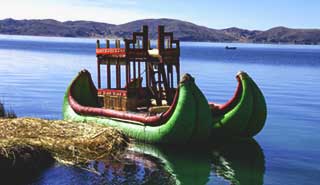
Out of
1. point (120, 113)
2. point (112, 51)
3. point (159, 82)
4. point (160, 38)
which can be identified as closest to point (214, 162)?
point (120, 113)

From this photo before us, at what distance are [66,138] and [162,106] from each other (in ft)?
19.5

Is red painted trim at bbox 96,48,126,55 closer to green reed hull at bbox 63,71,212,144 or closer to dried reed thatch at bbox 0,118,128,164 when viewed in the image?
green reed hull at bbox 63,71,212,144

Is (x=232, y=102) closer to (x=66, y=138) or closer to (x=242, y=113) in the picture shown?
(x=242, y=113)

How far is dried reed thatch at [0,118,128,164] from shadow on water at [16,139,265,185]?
1.89 feet

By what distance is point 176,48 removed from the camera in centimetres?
2612

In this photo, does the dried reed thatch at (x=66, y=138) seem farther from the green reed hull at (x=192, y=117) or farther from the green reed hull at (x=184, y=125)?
the green reed hull at (x=192, y=117)

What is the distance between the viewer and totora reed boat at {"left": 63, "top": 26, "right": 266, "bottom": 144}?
71.3 feet

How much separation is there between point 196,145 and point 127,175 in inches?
189

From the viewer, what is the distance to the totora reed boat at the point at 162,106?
21734mm

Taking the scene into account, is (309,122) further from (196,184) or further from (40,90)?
(40,90)

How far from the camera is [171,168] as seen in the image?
2034 centimetres

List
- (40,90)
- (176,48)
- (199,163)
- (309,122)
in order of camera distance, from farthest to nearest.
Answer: (40,90) < (309,122) < (176,48) < (199,163)

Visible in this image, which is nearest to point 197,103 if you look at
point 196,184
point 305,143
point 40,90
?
point 196,184

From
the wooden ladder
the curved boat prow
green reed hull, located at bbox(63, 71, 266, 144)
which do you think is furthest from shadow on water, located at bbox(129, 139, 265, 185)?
the wooden ladder
